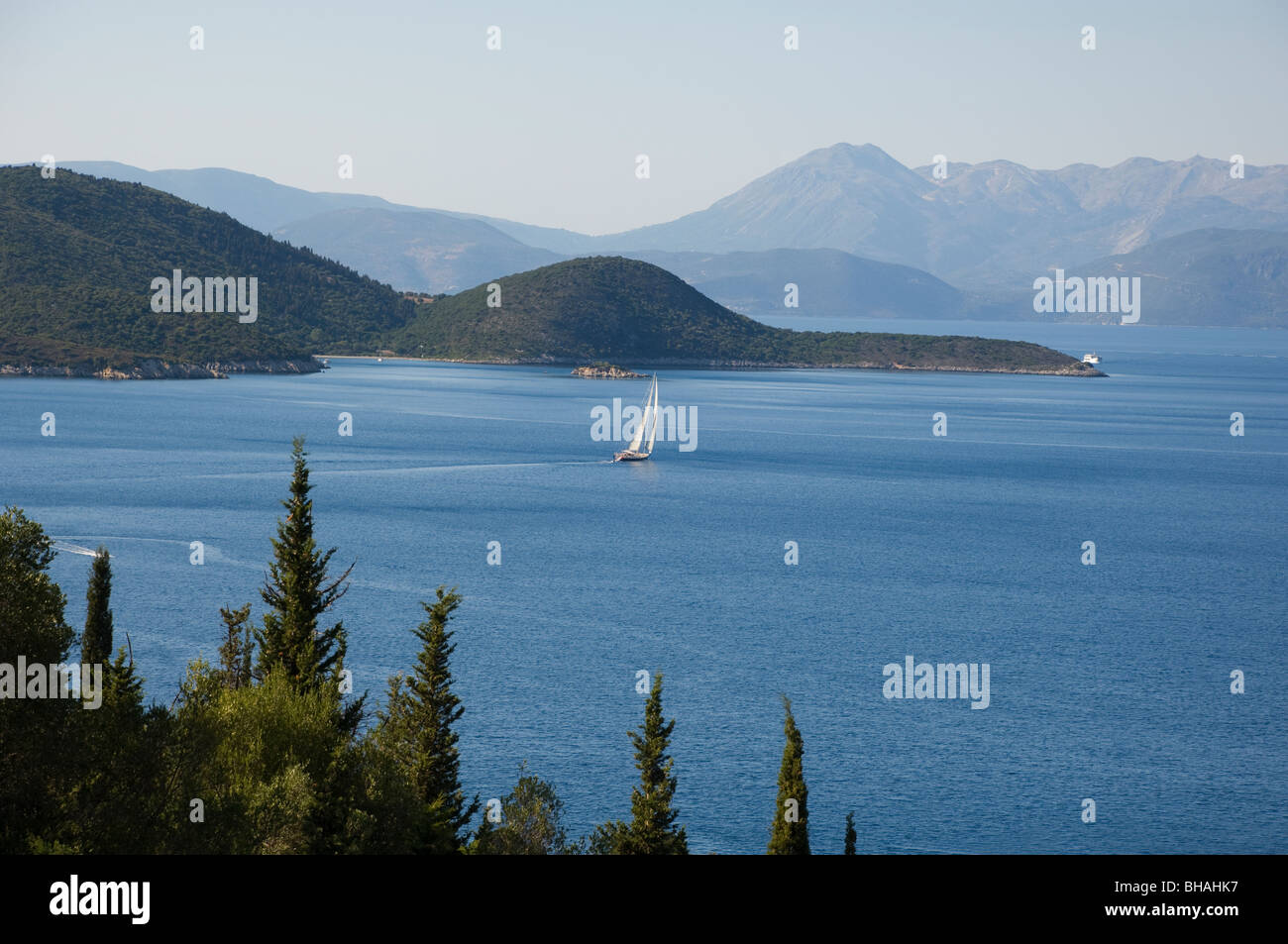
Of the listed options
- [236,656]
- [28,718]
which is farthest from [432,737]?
[28,718]

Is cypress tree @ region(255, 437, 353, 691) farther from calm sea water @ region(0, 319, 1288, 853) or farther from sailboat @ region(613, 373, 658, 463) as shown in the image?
sailboat @ region(613, 373, 658, 463)

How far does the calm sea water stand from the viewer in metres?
38.6

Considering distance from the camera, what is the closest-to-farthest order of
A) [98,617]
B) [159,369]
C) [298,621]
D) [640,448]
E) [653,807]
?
[653,807] < [298,621] < [98,617] < [640,448] < [159,369]

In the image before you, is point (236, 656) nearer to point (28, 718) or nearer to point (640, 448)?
point (28, 718)

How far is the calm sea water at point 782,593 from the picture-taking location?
38.6 meters

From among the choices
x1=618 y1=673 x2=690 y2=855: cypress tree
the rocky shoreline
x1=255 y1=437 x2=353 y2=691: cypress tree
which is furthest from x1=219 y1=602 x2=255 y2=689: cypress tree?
the rocky shoreline

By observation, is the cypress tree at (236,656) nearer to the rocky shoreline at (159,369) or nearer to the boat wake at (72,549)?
the boat wake at (72,549)

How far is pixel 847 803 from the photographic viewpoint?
3662 centimetres

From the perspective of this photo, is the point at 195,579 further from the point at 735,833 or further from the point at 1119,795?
the point at 1119,795

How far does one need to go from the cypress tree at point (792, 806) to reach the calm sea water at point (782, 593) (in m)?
10.7

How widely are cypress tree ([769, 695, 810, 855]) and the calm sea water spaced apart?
10681 mm

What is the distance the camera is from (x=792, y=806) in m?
22.4

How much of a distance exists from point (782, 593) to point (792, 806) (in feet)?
138
